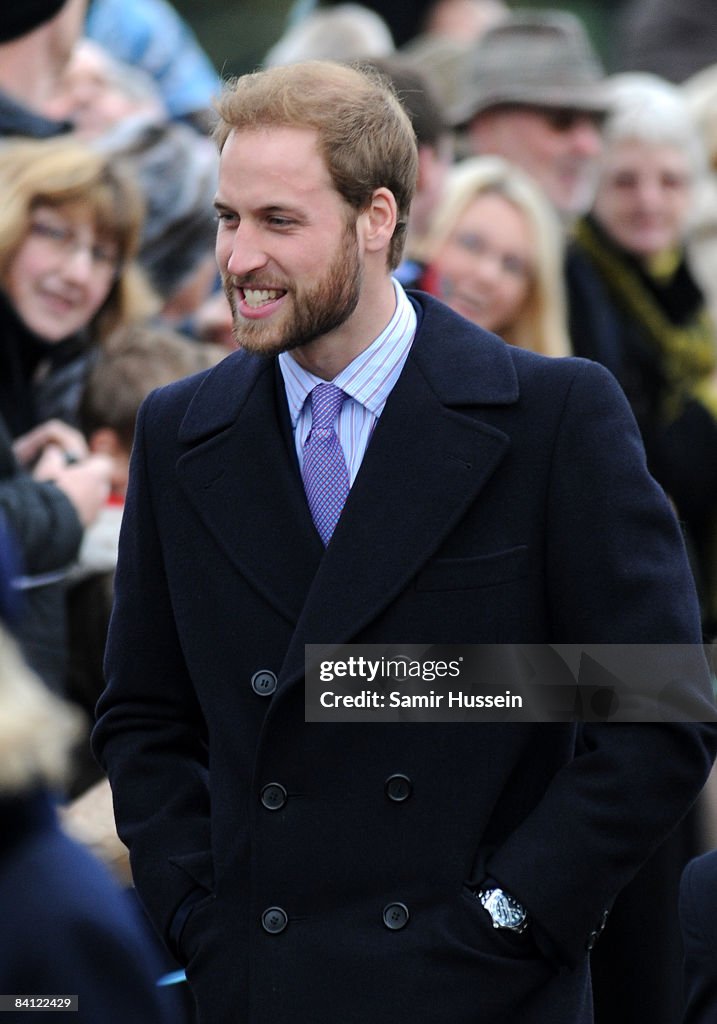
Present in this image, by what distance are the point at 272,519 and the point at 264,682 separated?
270 millimetres

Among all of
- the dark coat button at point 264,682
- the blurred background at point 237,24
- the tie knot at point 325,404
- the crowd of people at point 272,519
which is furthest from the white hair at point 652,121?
the dark coat button at point 264,682

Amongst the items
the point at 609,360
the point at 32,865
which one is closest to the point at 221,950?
the point at 32,865

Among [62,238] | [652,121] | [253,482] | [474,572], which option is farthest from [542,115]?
[474,572]

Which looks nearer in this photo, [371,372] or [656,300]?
[371,372]

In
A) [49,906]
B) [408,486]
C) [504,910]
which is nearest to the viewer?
[49,906]

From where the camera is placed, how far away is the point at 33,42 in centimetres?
589

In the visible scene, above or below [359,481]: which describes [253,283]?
above

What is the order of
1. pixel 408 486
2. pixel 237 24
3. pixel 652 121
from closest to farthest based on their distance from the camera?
pixel 408 486
pixel 652 121
pixel 237 24

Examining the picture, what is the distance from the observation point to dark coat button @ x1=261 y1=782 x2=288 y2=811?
3.05 m

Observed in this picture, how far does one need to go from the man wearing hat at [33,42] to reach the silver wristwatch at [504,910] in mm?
3474

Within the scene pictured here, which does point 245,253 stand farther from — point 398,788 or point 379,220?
point 398,788

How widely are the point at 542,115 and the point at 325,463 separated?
421 cm

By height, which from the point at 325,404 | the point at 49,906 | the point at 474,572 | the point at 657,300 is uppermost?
the point at 49,906

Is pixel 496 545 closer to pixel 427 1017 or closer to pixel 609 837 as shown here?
pixel 609 837
